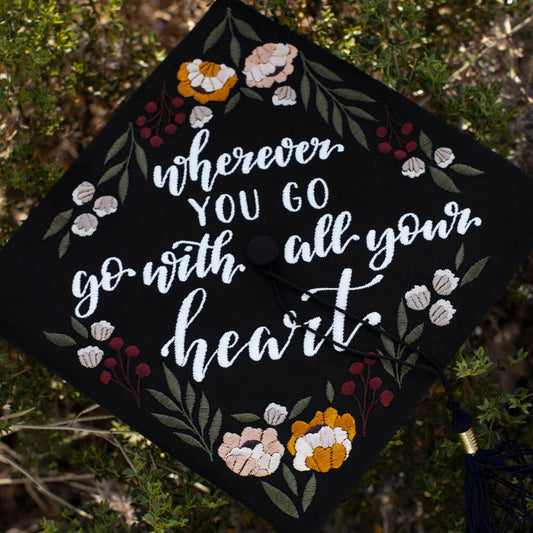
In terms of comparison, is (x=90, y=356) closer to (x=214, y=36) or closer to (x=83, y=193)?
(x=83, y=193)

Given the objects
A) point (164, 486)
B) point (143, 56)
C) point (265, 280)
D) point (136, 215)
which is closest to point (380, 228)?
point (265, 280)

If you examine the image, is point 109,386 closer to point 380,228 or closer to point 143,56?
point 380,228

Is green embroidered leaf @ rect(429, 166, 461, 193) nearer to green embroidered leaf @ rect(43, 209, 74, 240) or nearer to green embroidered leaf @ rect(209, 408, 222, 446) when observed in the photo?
green embroidered leaf @ rect(209, 408, 222, 446)

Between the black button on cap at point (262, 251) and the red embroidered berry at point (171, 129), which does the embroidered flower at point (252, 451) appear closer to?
the black button on cap at point (262, 251)

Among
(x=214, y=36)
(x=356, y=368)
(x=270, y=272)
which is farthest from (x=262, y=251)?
(x=214, y=36)

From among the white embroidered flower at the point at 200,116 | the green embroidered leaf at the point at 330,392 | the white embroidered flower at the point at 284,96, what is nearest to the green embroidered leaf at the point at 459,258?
the green embroidered leaf at the point at 330,392

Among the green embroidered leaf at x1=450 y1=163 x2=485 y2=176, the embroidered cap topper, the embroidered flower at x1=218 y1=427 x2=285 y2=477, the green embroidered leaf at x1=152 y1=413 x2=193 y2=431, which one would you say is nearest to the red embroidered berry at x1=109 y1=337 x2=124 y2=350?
the embroidered cap topper

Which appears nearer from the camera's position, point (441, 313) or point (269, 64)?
point (441, 313)
